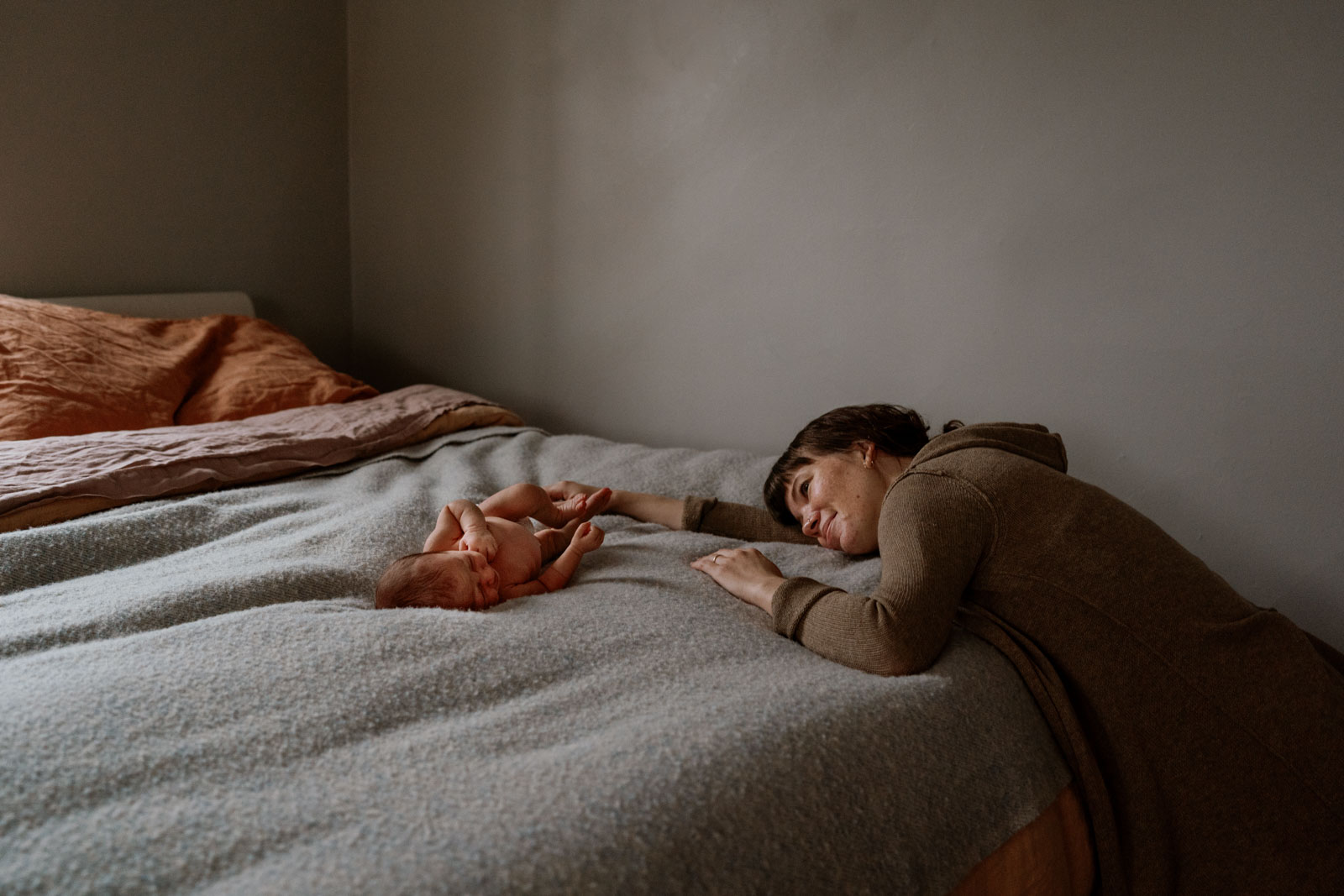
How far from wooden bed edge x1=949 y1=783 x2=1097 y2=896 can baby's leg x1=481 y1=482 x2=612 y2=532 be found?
0.82 m

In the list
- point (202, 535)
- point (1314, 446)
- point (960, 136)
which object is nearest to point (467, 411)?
point (202, 535)

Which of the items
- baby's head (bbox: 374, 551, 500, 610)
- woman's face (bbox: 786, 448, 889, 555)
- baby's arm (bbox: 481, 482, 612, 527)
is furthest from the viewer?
baby's arm (bbox: 481, 482, 612, 527)

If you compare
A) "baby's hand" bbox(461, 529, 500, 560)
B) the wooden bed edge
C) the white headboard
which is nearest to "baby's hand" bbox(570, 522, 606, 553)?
"baby's hand" bbox(461, 529, 500, 560)

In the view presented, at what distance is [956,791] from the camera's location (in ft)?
3.10

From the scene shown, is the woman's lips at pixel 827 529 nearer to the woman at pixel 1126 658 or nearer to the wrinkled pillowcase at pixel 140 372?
the woman at pixel 1126 658

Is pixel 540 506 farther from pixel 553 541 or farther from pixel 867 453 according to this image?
pixel 867 453

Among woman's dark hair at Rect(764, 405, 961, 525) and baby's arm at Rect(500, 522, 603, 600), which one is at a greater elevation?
woman's dark hair at Rect(764, 405, 961, 525)

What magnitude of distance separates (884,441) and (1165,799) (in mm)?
599

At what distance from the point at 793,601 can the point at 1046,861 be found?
0.39 meters

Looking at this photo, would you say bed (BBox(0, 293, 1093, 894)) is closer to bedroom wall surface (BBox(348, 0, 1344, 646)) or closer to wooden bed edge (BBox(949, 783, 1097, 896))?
wooden bed edge (BBox(949, 783, 1097, 896))

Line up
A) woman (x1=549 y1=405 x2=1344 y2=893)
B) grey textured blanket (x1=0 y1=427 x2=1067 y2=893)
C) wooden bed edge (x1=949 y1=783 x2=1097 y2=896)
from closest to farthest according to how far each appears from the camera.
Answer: grey textured blanket (x1=0 y1=427 x2=1067 y2=893), wooden bed edge (x1=949 y1=783 x2=1097 y2=896), woman (x1=549 y1=405 x2=1344 y2=893)

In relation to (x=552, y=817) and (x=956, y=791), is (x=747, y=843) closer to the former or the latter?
(x=552, y=817)

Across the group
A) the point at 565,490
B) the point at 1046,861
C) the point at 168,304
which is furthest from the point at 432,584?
the point at 168,304

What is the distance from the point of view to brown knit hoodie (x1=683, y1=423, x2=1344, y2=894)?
106 centimetres
